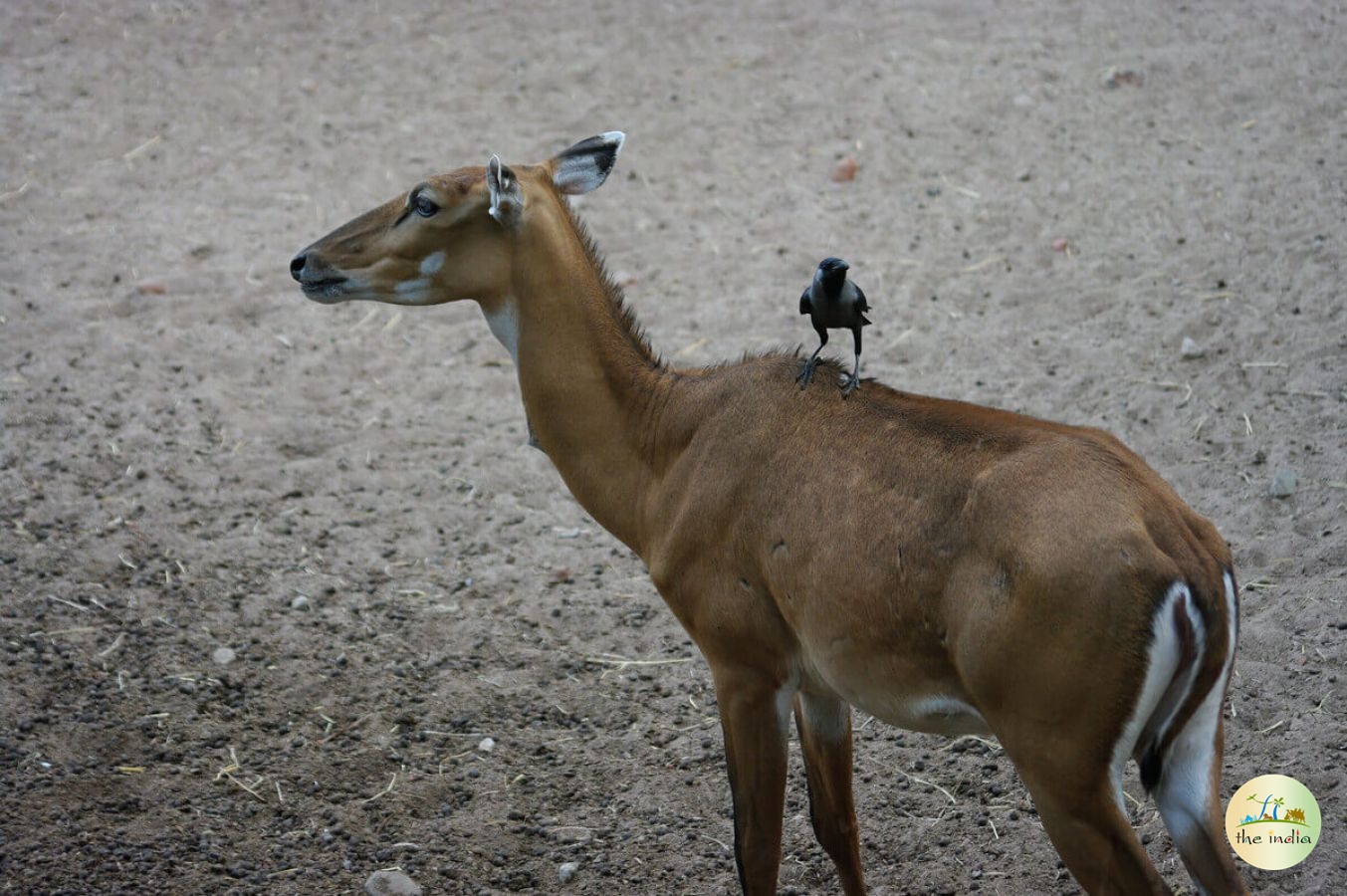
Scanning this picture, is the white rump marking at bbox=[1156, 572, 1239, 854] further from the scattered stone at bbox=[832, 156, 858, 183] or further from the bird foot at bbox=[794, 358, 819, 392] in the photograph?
the scattered stone at bbox=[832, 156, 858, 183]

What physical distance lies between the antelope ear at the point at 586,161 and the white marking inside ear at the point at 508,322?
568mm

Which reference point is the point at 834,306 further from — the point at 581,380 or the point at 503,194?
the point at 503,194

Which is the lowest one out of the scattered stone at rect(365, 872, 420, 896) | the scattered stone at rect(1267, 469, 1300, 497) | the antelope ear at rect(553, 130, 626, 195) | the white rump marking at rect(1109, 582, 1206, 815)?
the scattered stone at rect(365, 872, 420, 896)

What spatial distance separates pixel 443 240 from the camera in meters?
4.78

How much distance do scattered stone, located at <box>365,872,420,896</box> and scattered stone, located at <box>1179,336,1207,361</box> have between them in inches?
196

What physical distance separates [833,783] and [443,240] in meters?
2.27

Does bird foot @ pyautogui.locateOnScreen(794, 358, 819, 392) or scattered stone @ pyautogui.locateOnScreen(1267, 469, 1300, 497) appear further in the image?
scattered stone @ pyautogui.locateOnScreen(1267, 469, 1300, 497)

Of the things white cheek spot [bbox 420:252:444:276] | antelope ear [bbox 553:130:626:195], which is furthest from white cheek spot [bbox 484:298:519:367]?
antelope ear [bbox 553:130:626:195]

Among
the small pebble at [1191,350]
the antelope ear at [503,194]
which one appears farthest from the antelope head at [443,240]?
the small pebble at [1191,350]

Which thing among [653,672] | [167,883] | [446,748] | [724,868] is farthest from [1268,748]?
[167,883]

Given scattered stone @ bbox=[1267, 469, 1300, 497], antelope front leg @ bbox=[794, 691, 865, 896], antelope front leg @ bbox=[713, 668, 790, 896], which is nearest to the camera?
antelope front leg @ bbox=[713, 668, 790, 896]

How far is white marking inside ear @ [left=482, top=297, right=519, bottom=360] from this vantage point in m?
4.78

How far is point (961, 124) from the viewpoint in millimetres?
10164

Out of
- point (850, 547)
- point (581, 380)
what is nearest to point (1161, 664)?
point (850, 547)
